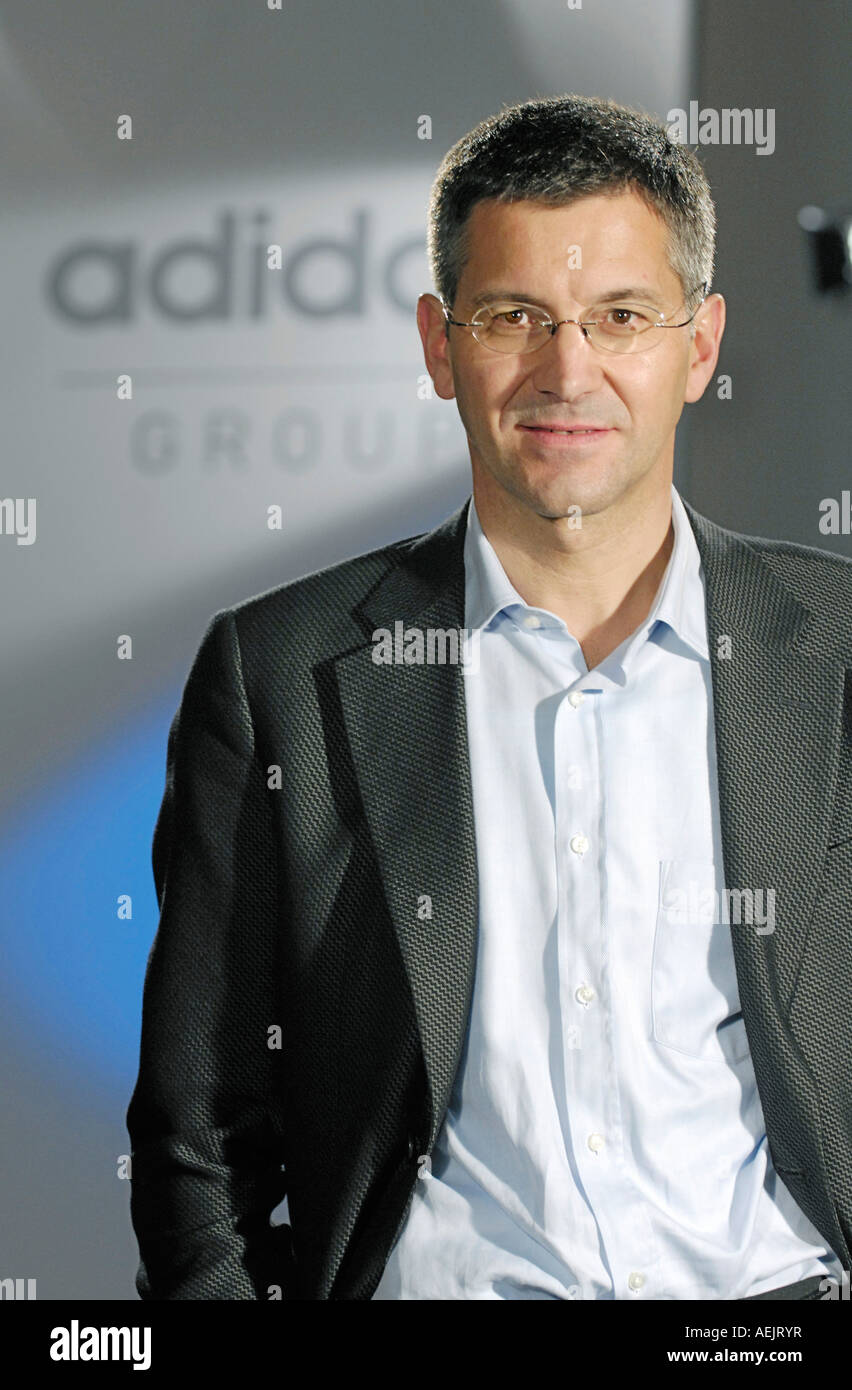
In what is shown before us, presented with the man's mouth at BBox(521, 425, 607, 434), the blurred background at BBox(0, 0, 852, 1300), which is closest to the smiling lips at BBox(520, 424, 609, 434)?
the man's mouth at BBox(521, 425, 607, 434)

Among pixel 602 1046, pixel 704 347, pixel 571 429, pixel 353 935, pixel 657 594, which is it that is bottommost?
pixel 602 1046

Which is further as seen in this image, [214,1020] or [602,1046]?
[214,1020]

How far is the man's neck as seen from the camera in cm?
176

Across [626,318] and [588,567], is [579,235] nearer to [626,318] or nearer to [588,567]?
[626,318]

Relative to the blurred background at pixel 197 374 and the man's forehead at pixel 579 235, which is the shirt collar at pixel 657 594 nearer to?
the man's forehead at pixel 579 235

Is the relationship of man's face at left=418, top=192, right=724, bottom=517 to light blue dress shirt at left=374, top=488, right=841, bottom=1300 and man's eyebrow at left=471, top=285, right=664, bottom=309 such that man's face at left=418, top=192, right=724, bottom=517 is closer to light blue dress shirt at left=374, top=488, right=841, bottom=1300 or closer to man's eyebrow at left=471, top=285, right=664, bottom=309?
man's eyebrow at left=471, top=285, right=664, bottom=309

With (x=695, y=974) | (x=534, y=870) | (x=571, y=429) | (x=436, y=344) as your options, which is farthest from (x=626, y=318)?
(x=695, y=974)

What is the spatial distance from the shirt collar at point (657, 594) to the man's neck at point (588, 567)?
0.02 metres

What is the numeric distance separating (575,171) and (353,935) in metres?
0.90

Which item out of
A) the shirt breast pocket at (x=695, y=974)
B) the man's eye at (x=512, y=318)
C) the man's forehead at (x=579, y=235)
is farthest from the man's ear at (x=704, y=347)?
the shirt breast pocket at (x=695, y=974)

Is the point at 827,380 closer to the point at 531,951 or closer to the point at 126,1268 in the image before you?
the point at 531,951

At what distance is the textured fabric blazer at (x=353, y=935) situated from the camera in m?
1.60

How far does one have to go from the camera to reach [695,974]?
5.32ft
